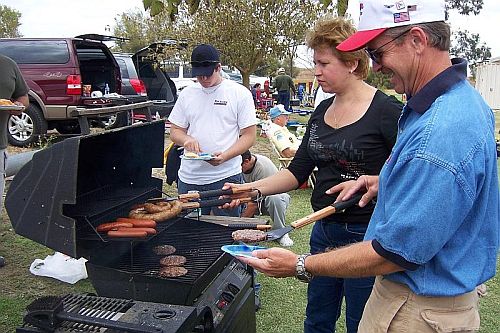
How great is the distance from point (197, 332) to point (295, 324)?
182 cm

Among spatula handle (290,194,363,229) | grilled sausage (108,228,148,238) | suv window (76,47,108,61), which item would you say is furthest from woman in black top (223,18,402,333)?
suv window (76,47,108,61)

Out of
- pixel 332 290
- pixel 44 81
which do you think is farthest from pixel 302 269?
pixel 44 81

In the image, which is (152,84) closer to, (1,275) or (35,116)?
(35,116)

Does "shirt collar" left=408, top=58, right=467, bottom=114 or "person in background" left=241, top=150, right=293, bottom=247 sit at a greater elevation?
"shirt collar" left=408, top=58, right=467, bottom=114

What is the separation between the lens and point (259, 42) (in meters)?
16.0

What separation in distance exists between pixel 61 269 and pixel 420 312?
358cm

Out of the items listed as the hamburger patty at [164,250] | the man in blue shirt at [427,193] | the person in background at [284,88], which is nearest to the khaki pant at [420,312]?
the man in blue shirt at [427,193]

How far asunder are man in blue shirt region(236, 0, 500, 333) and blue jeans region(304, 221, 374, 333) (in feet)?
2.58

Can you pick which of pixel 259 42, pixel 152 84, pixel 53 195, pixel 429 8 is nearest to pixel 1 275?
pixel 53 195

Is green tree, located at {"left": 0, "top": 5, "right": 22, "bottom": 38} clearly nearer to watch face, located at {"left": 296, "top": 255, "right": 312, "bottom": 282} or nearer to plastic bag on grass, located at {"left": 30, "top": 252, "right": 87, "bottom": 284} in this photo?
plastic bag on grass, located at {"left": 30, "top": 252, "right": 87, "bottom": 284}

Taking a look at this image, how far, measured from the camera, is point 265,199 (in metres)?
5.37

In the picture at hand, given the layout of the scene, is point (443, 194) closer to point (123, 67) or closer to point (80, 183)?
point (80, 183)

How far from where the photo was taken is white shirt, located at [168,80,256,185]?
12.4 ft

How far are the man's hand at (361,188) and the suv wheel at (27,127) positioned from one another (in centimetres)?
854
